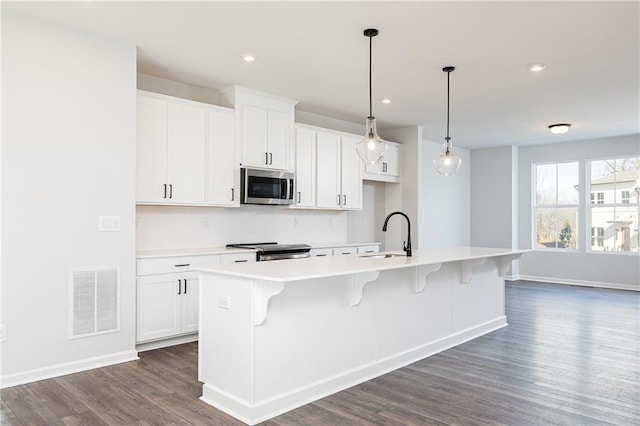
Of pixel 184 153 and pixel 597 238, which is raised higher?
pixel 184 153

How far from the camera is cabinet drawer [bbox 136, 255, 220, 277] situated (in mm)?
3996

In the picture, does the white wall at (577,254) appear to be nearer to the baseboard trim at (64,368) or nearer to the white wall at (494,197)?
the white wall at (494,197)

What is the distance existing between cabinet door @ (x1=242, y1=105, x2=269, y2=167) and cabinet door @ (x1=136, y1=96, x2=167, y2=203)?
0.94 m

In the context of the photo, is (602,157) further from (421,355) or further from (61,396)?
(61,396)

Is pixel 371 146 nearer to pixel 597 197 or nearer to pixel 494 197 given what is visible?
pixel 494 197

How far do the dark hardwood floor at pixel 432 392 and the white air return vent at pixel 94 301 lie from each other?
337mm

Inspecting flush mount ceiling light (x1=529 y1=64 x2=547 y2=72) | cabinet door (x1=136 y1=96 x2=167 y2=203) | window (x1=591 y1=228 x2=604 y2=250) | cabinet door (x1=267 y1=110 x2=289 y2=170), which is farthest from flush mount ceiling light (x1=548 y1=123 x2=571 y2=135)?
cabinet door (x1=136 y1=96 x2=167 y2=203)

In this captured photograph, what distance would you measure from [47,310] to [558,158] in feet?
28.3

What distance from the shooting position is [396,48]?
12.8ft

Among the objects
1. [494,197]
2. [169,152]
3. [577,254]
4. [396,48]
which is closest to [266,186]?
[169,152]

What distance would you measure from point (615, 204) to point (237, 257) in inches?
276

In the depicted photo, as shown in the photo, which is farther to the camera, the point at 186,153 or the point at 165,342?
the point at 186,153

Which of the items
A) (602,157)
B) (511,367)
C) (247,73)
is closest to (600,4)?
(511,367)

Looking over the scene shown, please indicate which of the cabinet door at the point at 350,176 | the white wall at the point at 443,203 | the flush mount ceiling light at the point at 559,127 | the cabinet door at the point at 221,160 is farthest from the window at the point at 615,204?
the cabinet door at the point at 221,160
